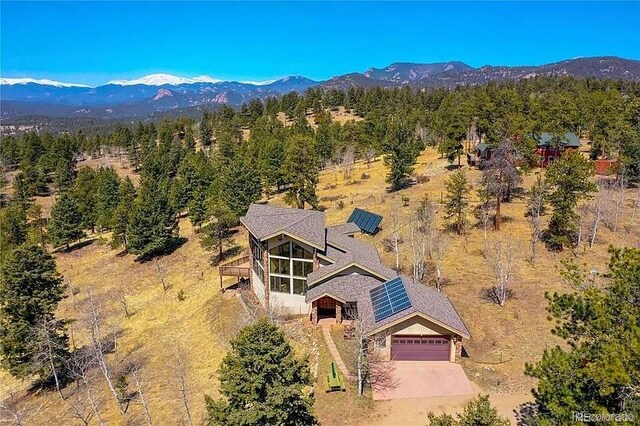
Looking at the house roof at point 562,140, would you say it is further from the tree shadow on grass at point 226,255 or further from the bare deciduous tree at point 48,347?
the bare deciduous tree at point 48,347

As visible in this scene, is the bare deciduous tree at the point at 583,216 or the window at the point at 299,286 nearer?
the window at the point at 299,286

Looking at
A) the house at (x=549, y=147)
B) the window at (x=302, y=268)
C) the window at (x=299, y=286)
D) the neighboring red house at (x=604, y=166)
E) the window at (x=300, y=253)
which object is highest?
the house at (x=549, y=147)

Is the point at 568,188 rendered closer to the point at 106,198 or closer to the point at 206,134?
the point at 106,198

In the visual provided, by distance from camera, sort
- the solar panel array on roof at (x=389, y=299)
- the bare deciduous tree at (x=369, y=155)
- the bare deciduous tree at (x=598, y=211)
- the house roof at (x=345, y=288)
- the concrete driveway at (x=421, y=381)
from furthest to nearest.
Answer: the bare deciduous tree at (x=369, y=155), the bare deciduous tree at (x=598, y=211), the house roof at (x=345, y=288), the solar panel array on roof at (x=389, y=299), the concrete driveway at (x=421, y=381)

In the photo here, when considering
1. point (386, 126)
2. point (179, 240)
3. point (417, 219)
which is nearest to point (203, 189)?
point (179, 240)

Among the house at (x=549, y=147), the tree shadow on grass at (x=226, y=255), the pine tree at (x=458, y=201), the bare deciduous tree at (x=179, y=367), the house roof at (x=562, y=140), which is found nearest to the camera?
the bare deciduous tree at (x=179, y=367)

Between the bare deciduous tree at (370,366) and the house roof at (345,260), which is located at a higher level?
the house roof at (345,260)

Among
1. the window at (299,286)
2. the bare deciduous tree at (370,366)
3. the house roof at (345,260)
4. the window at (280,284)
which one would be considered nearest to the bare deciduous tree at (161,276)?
the window at (280,284)
